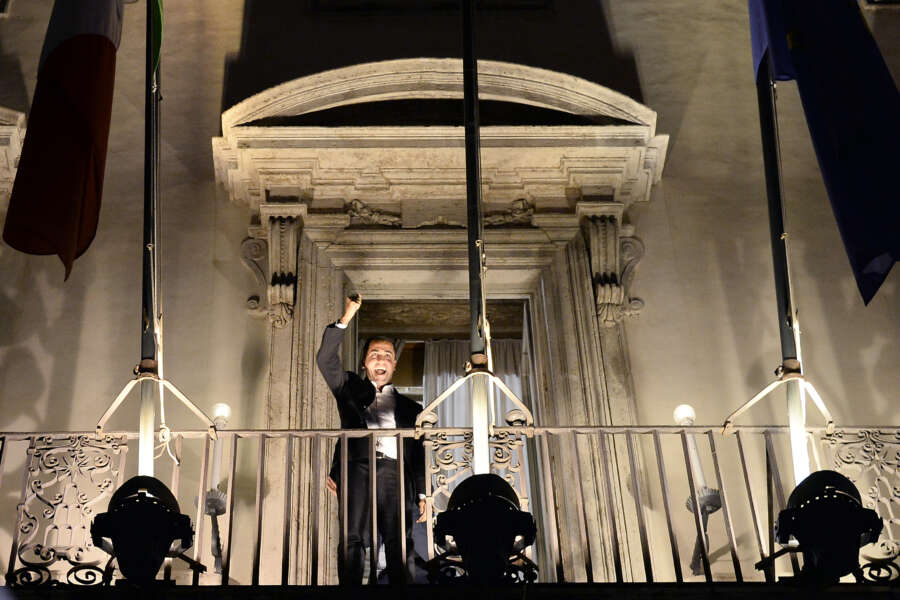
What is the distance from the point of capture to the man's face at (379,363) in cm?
723

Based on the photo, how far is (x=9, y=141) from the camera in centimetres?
875

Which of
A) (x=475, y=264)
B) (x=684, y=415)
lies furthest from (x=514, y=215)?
(x=475, y=264)

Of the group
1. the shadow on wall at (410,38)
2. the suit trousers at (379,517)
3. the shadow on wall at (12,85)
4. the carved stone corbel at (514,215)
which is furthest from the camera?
the shadow on wall at (410,38)

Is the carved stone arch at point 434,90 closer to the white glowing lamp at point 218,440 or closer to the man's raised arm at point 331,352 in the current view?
the white glowing lamp at point 218,440

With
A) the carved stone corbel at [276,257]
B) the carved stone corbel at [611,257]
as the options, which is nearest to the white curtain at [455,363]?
the carved stone corbel at [611,257]

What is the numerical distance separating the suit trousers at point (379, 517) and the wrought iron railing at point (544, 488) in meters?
0.15

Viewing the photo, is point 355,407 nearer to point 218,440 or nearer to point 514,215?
point 218,440

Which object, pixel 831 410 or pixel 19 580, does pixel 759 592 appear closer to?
pixel 831 410

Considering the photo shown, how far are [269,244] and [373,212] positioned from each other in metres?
0.70

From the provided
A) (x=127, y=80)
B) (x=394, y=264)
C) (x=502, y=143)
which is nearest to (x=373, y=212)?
(x=394, y=264)

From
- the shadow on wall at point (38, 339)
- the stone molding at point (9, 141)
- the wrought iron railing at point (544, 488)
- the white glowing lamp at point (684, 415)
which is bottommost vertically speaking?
the wrought iron railing at point (544, 488)

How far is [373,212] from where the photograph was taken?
893 centimetres

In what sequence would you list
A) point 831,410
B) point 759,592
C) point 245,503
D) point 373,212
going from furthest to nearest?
point 373,212 < point 831,410 < point 245,503 < point 759,592

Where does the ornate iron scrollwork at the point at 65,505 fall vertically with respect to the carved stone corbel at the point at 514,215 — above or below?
below
